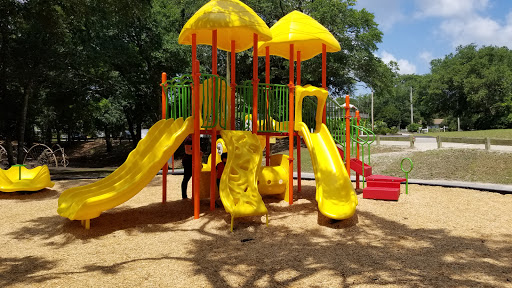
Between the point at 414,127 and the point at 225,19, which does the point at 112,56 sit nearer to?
the point at 225,19

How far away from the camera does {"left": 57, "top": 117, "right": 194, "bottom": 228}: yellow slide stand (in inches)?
251

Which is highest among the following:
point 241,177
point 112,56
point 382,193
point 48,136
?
point 112,56

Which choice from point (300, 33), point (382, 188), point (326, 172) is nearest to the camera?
point (326, 172)

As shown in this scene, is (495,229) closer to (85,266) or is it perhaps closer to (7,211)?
(85,266)

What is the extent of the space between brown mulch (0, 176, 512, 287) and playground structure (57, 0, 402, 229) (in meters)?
0.46

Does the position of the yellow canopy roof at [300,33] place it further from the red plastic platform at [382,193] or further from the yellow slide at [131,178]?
the red plastic platform at [382,193]

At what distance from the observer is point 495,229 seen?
642cm

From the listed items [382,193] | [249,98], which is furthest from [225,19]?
[382,193]

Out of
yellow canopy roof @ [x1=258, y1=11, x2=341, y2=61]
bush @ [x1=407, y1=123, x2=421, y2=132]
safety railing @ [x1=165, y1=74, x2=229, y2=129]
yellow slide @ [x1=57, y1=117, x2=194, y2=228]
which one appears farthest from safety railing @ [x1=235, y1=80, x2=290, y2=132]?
bush @ [x1=407, y1=123, x2=421, y2=132]

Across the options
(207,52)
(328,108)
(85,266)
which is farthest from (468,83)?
(85,266)

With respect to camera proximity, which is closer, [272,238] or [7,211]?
[272,238]

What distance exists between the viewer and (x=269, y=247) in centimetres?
544

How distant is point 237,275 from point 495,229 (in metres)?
4.98

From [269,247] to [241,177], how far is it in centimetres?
173
